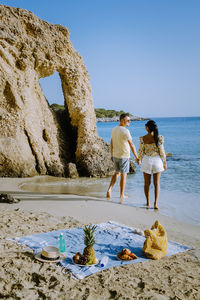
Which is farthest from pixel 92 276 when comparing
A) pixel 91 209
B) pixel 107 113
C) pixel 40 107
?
pixel 107 113

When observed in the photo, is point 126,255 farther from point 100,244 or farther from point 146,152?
point 146,152

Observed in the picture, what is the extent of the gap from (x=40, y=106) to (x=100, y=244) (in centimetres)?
880

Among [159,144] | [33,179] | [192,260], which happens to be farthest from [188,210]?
[33,179]

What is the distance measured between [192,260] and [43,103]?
9.93 metres

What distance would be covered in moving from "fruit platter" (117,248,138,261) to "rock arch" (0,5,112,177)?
7.25 metres

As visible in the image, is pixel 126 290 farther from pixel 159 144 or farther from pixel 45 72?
pixel 45 72

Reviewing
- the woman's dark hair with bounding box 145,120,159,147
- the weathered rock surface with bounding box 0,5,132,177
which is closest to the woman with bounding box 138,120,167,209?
the woman's dark hair with bounding box 145,120,159,147

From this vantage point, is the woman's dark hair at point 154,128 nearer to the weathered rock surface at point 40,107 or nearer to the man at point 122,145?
the man at point 122,145

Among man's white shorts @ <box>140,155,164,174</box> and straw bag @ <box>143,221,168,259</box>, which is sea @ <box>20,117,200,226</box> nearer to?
man's white shorts @ <box>140,155,164,174</box>

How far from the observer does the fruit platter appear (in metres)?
4.31

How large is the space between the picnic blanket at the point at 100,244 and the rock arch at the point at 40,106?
6137mm

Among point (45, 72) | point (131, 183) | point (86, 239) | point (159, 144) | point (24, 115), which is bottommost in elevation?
point (131, 183)

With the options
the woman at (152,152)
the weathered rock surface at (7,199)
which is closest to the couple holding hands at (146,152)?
the woman at (152,152)

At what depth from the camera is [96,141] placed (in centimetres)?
1347
